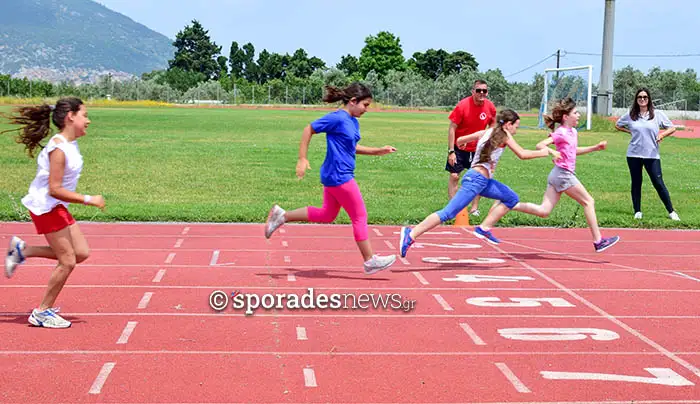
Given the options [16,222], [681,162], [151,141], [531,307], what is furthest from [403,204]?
[151,141]

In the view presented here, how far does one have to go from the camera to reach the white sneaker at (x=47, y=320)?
6656 millimetres

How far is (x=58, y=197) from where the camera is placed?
21.6 ft

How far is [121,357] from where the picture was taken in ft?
19.5

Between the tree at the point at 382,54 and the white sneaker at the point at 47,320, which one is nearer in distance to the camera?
the white sneaker at the point at 47,320

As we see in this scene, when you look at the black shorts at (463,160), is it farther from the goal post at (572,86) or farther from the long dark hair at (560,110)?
the goal post at (572,86)

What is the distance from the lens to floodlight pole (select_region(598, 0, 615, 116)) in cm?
5759

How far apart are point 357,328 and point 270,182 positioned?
1137 centimetres

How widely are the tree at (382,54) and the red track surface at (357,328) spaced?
129 meters

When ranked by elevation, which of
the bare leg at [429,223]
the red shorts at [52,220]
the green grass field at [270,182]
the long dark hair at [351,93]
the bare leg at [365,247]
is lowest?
the green grass field at [270,182]

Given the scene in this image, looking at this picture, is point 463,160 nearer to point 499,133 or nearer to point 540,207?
point 540,207

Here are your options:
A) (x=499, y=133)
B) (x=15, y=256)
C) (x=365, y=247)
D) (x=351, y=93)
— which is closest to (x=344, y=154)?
(x=351, y=93)

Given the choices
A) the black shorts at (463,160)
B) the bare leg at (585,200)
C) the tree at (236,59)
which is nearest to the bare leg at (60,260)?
the bare leg at (585,200)

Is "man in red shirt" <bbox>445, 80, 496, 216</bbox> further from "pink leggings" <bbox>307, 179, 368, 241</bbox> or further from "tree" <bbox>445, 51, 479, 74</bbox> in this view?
"tree" <bbox>445, 51, 479, 74</bbox>

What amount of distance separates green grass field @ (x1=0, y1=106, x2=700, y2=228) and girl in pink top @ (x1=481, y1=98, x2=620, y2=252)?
8.90 ft
